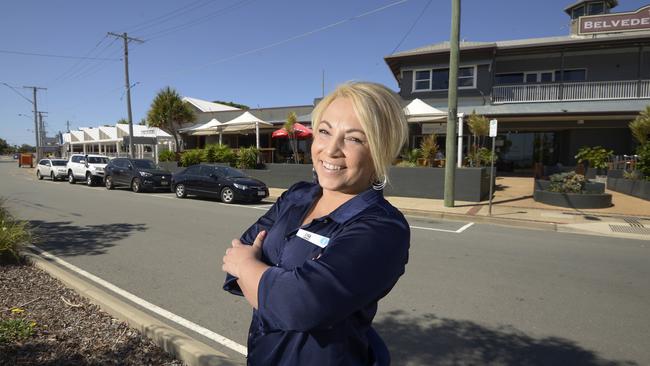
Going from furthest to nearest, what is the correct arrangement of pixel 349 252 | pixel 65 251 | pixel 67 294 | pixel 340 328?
pixel 65 251 → pixel 67 294 → pixel 340 328 → pixel 349 252

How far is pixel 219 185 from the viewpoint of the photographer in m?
13.8

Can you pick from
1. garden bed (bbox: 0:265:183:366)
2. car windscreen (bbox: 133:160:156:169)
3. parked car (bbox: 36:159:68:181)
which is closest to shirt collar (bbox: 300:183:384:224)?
garden bed (bbox: 0:265:183:366)

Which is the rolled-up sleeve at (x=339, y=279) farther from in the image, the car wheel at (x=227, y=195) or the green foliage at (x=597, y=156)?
the green foliage at (x=597, y=156)

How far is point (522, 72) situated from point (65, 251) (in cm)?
2312

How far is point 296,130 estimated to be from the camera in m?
18.1

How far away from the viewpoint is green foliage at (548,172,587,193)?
12.5 meters

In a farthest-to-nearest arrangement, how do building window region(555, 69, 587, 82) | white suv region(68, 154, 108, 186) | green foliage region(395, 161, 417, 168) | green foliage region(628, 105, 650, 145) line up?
1. building window region(555, 69, 587, 82)
2. white suv region(68, 154, 108, 186)
3. green foliage region(395, 161, 417, 168)
4. green foliage region(628, 105, 650, 145)

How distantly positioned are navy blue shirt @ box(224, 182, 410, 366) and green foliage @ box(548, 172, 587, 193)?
44.1 feet

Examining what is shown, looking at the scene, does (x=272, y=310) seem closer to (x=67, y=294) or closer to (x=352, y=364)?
(x=352, y=364)

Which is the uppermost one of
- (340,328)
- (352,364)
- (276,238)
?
(276,238)

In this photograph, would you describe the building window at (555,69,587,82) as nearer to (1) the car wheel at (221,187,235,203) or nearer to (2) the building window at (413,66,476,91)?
(2) the building window at (413,66,476,91)

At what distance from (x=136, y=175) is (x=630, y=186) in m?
19.1

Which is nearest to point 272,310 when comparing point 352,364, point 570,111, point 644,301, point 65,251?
point 352,364

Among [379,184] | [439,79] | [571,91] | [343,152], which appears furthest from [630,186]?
[343,152]
